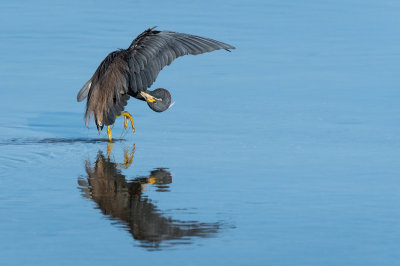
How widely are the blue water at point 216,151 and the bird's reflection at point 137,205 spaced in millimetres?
16

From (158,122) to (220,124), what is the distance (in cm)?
72

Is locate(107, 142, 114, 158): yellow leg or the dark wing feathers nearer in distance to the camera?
locate(107, 142, 114, 158): yellow leg

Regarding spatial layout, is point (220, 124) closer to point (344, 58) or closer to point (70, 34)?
point (344, 58)

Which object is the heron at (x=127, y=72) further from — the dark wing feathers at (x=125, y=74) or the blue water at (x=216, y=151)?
the blue water at (x=216, y=151)

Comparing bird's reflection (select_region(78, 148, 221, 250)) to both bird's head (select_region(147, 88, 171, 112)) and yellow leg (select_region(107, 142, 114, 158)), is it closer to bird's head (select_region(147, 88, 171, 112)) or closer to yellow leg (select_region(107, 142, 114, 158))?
yellow leg (select_region(107, 142, 114, 158))

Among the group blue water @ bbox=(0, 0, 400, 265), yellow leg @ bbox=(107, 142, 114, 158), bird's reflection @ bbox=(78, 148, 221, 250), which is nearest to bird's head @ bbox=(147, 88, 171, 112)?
blue water @ bbox=(0, 0, 400, 265)

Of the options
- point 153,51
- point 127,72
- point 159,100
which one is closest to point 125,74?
point 127,72

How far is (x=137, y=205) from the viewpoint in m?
7.45

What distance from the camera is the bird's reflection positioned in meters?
6.65

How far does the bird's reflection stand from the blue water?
0.05ft

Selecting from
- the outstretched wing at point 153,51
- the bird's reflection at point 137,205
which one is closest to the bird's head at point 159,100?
the outstretched wing at point 153,51

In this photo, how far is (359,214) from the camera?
7.30 m

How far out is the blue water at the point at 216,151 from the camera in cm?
655

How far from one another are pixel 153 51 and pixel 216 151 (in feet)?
3.82
